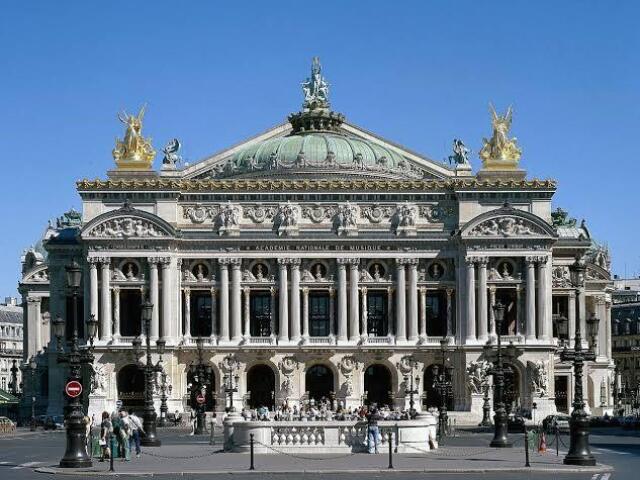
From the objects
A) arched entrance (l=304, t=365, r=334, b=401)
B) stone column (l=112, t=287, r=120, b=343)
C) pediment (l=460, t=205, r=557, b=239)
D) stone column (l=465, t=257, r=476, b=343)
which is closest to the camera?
stone column (l=112, t=287, r=120, b=343)

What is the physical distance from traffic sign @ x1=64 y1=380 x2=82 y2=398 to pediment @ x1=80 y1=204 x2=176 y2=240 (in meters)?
69.3

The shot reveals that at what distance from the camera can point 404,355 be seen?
5536 inches

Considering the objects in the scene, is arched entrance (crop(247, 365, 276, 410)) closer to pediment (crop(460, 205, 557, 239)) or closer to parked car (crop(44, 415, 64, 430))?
parked car (crop(44, 415, 64, 430))

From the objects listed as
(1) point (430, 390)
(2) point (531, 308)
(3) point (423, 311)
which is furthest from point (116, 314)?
(2) point (531, 308)

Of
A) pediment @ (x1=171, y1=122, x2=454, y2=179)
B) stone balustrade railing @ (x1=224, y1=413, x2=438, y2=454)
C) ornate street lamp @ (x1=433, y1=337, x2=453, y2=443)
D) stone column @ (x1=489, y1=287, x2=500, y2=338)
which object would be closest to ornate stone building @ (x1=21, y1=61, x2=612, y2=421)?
stone column @ (x1=489, y1=287, x2=500, y2=338)

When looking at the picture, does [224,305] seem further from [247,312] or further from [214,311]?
[247,312]

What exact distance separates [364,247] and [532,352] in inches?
676

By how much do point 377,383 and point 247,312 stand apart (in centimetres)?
1305

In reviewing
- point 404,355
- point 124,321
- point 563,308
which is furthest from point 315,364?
point 563,308

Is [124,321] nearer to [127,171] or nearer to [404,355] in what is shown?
[127,171]

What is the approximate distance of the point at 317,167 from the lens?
151 meters

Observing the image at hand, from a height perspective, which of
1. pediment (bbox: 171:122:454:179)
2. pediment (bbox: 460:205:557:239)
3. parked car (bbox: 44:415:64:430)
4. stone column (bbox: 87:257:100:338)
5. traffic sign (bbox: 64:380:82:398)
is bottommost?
parked car (bbox: 44:415:64:430)

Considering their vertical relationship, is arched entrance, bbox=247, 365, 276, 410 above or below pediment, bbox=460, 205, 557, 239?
below

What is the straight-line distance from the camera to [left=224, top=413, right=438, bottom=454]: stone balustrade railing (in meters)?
81.9
